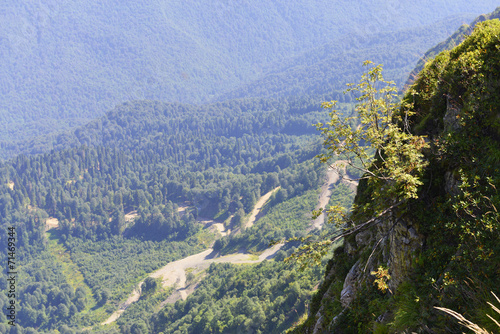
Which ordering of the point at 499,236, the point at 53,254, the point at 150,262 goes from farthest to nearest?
the point at 53,254 < the point at 150,262 < the point at 499,236

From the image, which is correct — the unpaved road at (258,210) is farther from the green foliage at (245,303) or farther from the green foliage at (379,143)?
the green foliage at (379,143)

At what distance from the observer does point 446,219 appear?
848 centimetres

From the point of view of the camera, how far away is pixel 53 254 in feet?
572

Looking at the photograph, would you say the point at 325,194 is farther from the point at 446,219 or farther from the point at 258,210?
the point at 446,219

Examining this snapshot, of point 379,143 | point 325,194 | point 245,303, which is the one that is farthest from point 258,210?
point 379,143

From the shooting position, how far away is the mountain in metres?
7.23

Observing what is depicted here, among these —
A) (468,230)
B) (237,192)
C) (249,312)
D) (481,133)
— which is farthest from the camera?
(237,192)

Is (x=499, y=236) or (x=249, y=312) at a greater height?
(x=499, y=236)

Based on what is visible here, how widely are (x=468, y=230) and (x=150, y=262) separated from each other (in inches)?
6108

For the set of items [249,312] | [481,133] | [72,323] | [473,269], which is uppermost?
[481,133]

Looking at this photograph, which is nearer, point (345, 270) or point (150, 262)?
point (345, 270)

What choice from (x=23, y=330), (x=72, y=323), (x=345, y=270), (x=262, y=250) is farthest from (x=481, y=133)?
(x=23, y=330)

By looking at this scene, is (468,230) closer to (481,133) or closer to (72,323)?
(481,133)

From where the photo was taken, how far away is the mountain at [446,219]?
7.23 meters
